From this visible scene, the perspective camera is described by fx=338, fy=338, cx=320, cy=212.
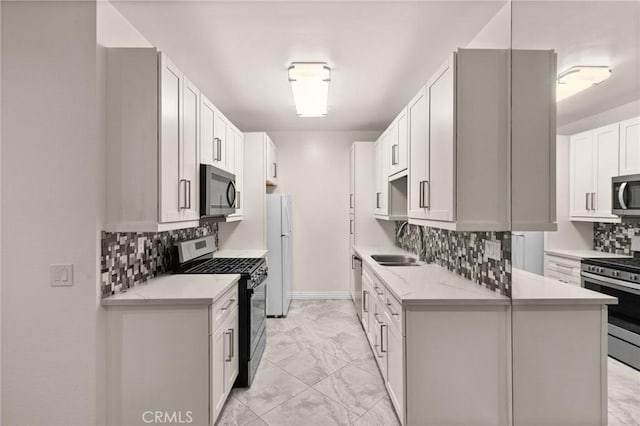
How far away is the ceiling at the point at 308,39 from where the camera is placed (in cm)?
208

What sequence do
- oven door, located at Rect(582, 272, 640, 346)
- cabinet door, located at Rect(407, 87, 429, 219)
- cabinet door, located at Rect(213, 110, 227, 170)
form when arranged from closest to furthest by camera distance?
oven door, located at Rect(582, 272, 640, 346), cabinet door, located at Rect(407, 87, 429, 219), cabinet door, located at Rect(213, 110, 227, 170)

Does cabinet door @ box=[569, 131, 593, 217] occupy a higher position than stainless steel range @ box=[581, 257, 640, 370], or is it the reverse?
cabinet door @ box=[569, 131, 593, 217]

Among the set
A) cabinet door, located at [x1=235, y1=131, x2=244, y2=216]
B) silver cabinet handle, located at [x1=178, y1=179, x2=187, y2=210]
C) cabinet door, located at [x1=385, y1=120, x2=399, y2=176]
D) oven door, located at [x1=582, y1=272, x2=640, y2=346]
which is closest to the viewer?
oven door, located at [x1=582, y1=272, x2=640, y2=346]

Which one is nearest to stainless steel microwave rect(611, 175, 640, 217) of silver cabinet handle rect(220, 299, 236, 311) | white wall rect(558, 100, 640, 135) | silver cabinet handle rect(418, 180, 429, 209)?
white wall rect(558, 100, 640, 135)

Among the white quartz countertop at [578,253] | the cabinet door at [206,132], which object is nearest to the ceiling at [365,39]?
the cabinet door at [206,132]

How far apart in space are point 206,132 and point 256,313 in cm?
155

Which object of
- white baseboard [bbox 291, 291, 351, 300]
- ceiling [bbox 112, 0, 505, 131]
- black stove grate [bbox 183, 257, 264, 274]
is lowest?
white baseboard [bbox 291, 291, 351, 300]

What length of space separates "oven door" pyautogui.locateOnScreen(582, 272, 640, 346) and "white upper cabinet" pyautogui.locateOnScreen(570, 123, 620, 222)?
0.87 ft

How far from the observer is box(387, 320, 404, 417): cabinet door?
6.54 ft

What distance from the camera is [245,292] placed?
8.69 ft

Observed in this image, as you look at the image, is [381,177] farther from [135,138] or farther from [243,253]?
[135,138]

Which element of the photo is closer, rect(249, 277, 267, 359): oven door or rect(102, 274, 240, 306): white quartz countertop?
rect(102, 274, 240, 306): white quartz countertop

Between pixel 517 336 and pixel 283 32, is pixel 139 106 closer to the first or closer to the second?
pixel 283 32

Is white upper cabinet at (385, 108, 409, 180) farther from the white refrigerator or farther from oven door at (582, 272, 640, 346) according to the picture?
oven door at (582, 272, 640, 346)
